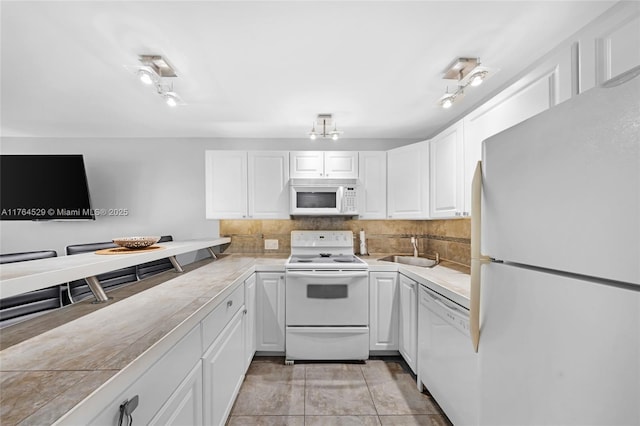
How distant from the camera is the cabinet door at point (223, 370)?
56.2 inches

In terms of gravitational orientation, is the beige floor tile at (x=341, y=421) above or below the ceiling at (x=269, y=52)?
below

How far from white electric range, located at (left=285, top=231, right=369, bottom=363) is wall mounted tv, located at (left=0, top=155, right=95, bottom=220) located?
2.70 metres

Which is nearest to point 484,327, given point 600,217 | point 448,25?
point 600,217

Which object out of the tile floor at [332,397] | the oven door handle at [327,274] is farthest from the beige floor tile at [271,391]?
the oven door handle at [327,274]

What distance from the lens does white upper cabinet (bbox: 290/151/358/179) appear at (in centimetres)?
307

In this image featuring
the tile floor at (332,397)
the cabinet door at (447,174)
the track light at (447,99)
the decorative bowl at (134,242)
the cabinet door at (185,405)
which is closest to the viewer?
the cabinet door at (185,405)

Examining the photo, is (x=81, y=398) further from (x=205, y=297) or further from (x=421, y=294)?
(x=421, y=294)

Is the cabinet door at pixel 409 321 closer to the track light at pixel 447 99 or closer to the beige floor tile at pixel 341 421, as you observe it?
the beige floor tile at pixel 341 421

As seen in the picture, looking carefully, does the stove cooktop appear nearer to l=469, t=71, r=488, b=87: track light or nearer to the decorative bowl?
the decorative bowl

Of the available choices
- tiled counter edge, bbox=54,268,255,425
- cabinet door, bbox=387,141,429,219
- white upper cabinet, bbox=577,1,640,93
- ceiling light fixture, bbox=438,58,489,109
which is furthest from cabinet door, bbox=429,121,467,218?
tiled counter edge, bbox=54,268,255,425

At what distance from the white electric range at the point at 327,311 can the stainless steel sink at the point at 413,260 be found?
2.40 ft

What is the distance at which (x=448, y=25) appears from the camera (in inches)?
56.3

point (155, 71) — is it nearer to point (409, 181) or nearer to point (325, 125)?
point (325, 125)

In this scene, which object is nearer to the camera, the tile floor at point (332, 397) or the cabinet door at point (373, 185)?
the tile floor at point (332, 397)
